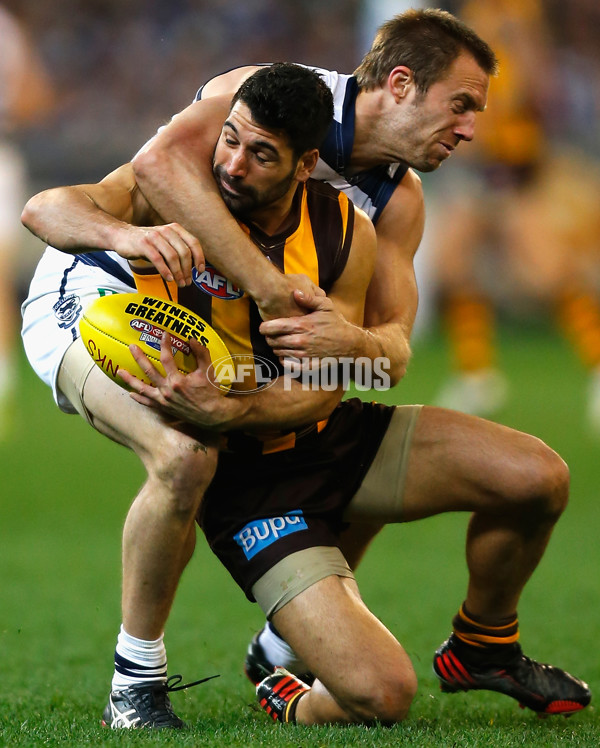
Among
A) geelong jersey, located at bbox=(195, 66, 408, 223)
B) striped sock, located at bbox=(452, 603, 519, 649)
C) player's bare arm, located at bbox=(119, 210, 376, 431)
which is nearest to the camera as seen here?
player's bare arm, located at bbox=(119, 210, 376, 431)

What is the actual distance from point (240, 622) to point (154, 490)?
154cm

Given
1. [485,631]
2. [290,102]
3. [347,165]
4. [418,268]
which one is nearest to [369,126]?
[347,165]

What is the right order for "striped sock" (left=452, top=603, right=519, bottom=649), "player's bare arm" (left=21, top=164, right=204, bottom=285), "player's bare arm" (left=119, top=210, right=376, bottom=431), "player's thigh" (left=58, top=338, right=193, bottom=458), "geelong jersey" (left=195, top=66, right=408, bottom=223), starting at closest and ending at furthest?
"player's bare arm" (left=21, top=164, right=204, bottom=285) < "player's bare arm" (left=119, top=210, right=376, bottom=431) < "player's thigh" (left=58, top=338, right=193, bottom=458) < "striped sock" (left=452, top=603, right=519, bottom=649) < "geelong jersey" (left=195, top=66, right=408, bottom=223)

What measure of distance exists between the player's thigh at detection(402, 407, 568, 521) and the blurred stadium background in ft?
2.64

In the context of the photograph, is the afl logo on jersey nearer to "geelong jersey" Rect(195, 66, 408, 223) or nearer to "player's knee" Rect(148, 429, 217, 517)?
"player's knee" Rect(148, 429, 217, 517)

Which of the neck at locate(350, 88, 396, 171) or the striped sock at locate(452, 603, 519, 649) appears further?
the neck at locate(350, 88, 396, 171)

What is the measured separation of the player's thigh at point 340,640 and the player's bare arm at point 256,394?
1.48 feet

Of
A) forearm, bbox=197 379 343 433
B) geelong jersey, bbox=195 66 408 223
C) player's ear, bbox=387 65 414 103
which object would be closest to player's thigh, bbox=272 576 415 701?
forearm, bbox=197 379 343 433

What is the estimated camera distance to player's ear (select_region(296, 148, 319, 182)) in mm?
3289

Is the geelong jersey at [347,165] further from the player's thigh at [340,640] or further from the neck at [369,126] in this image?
the player's thigh at [340,640]

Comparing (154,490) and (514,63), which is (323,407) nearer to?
(154,490)

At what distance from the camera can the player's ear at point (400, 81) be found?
3.70 metres

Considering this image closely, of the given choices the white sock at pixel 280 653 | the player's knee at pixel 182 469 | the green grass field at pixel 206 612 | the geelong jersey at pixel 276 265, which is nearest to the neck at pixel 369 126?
the geelong jersey at pixel 276 265

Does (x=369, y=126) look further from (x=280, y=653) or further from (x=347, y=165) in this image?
(x=280, y=653)
